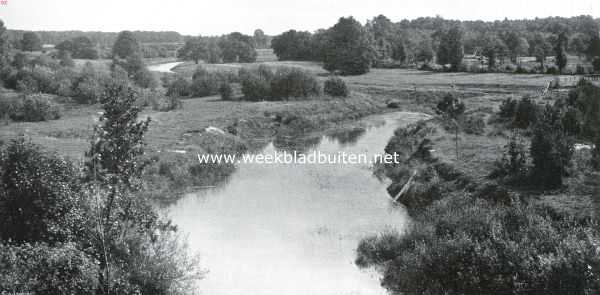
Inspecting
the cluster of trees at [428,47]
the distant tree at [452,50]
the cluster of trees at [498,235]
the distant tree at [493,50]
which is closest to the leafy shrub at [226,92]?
the cluster of trees at [428,47]

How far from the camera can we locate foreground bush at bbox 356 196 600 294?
17.0m

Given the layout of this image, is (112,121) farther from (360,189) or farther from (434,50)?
(434,50)

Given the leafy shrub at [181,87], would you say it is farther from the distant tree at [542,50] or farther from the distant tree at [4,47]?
the distant tree at [542,50]

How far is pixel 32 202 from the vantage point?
20094 millimetres

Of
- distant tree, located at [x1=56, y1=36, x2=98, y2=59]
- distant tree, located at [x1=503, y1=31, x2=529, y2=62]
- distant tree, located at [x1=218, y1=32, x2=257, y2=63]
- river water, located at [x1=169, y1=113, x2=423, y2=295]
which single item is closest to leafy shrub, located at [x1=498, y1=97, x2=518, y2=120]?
river water, located at [x1=169, y1=113, x2=423, y2=295]

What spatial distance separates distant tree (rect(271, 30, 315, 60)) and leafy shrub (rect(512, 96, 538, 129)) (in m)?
94.6

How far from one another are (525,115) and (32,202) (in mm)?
36591

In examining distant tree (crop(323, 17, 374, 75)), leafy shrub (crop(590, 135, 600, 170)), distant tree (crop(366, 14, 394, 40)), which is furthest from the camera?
distant tree (crop(366, 14, 394, 40))

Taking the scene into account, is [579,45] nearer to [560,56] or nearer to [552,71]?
[560,56]

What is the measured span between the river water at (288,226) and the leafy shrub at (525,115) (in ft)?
42.7

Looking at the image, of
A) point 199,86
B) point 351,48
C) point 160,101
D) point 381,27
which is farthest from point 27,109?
point 381,27

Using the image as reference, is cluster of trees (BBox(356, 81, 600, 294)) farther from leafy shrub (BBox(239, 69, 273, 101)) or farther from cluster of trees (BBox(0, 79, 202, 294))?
leafy shrub (BBox(239, 69, 273, 101))

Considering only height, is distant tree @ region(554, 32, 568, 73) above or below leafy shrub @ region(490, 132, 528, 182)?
above

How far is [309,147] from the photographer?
5119cm
